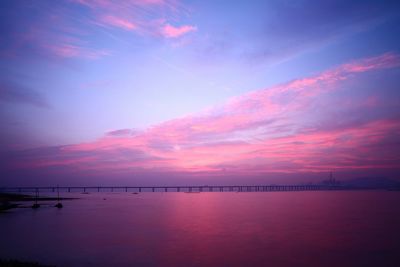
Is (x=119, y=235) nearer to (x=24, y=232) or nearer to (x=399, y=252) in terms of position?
(x=24, y=232)

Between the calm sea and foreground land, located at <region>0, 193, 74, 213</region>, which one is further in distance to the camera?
foreground land, located at <region>0, 193, 74, 213</region>

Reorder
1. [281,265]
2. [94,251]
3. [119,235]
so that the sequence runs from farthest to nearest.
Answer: [119,235] → [94,251] → [281,265]

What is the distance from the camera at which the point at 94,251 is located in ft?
88.3

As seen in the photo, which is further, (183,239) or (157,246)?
(183,239)

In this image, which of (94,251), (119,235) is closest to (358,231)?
(119,235)

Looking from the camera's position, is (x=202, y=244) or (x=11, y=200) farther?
(x=11, y=200)

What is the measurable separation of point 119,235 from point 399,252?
86.1ft

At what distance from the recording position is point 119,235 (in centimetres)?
3544

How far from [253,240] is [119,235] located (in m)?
14.1

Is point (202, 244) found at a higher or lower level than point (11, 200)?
higher

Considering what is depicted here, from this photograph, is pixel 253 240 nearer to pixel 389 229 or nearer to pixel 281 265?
pixel 281 265

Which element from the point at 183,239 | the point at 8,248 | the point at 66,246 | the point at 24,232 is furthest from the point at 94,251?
the point at 24,232

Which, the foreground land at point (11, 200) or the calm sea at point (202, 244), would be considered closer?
the calm sea at point (202, 244)

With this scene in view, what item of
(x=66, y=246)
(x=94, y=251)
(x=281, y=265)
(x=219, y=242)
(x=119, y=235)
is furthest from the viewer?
(x=119, y=235)
